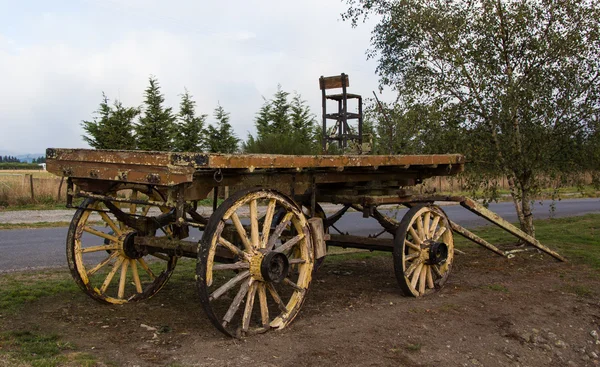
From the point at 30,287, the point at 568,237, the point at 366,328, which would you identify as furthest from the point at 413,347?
the point at 568,237

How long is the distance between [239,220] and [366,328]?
153 centimetres

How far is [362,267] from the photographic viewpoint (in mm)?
8539

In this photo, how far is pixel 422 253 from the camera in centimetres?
662

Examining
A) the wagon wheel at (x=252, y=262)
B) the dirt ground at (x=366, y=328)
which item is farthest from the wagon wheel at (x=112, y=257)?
the wagon wheel at (x=252, y=262)

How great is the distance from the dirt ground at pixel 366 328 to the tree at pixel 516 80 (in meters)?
2.37

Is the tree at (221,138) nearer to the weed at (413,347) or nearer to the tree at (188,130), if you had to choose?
the tree at (188,130)

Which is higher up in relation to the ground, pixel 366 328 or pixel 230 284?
pixel 230 284

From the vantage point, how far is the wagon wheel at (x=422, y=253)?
629 cm

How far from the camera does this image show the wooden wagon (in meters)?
4.54

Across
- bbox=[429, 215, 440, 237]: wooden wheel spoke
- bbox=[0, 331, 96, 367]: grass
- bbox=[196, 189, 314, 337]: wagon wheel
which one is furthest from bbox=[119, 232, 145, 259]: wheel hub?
bbox=[429, 215, 440, 237]: wooden wheel spoke

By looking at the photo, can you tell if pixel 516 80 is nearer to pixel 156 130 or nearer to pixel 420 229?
pixel 420 229

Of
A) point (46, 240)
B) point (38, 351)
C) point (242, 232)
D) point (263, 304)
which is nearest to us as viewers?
point (38, 351)

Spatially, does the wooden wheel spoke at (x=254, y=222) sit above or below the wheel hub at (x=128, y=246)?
above

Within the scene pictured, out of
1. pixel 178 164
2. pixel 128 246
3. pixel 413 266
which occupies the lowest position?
pixel 413 266
